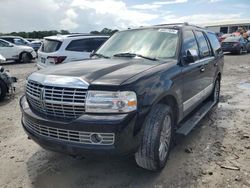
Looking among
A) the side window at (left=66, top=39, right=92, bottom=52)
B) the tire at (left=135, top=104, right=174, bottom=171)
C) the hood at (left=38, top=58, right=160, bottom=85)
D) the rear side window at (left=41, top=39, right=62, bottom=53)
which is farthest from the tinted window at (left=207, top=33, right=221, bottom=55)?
the rear side window at (left=41, top=39, right=62, bottom=53)

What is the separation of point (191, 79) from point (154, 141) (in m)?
1.59

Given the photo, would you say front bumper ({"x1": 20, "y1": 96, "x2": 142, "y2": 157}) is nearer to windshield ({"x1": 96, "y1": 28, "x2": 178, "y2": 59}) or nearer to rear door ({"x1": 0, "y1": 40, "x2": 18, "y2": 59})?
windshield ({"x1": 96, "y1": 28, "x2": 178, "y2": 59})

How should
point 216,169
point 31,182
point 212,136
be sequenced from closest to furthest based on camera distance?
point 31,182, point 216,169, point 212,136

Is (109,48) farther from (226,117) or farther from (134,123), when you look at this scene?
(226,117)

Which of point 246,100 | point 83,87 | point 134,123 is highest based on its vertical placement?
point 83,87

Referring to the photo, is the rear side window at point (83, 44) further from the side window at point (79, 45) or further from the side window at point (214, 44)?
the side window at point (214, 44)

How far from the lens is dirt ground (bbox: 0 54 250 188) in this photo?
3407 mm

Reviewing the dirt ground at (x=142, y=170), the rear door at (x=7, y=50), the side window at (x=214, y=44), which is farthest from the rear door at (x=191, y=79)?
the rear door at (x=7, y=50)

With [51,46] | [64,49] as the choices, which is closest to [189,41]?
[64,49]

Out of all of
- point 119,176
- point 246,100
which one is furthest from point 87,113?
point 246,100

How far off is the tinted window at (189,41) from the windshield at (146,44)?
0.61ft

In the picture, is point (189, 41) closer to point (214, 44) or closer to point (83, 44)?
point (214, 44)

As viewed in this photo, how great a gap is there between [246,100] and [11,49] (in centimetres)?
1459

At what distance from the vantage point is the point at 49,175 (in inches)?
141
